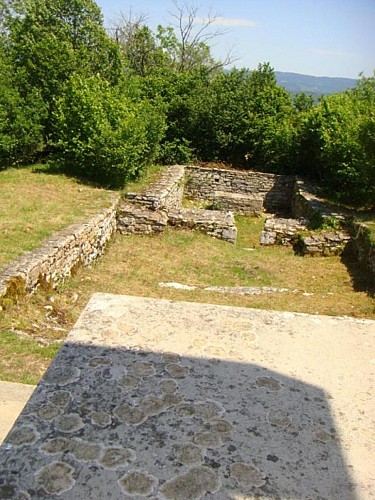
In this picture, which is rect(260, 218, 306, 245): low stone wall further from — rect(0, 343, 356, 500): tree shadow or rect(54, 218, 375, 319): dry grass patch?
rect(0, 343, 356, 500): tree shadow

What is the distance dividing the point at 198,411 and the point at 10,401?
7.24 ft

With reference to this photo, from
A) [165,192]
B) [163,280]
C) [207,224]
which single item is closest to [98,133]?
[165,192]

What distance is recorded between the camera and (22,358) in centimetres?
423

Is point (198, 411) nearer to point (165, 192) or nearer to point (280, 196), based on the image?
point (165, 192)

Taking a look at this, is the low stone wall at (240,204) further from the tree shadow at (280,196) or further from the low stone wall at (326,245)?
the low stone wall at (326,245)

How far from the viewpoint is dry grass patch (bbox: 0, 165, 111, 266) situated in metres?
6.59

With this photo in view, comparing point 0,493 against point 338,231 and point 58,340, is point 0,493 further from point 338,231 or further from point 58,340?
point 338,231

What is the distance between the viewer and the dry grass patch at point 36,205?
659 cm

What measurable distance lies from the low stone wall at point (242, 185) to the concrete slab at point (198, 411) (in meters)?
11.7

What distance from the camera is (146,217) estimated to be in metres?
9.53

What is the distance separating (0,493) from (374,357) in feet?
6.04

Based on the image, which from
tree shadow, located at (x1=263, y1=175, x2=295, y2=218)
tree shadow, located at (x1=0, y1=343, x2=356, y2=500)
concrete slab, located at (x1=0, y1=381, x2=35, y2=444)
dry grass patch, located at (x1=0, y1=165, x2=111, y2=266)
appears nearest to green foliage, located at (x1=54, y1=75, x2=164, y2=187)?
dry grass patch, located at (x1=0, y1=165, x2=111, y2=266)

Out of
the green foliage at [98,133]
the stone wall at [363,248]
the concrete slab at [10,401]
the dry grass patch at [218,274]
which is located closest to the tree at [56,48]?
the green foliage at [98,133]

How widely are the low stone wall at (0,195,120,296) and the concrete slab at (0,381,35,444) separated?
146 cm
